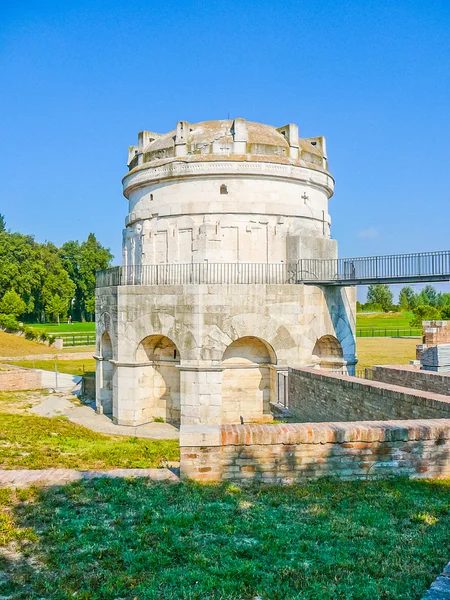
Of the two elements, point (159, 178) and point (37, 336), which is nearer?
point (159, 178)

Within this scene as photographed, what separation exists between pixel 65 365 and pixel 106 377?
17106 millimetres

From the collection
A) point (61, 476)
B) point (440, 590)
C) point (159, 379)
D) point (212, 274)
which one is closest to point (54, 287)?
point (159, 379)

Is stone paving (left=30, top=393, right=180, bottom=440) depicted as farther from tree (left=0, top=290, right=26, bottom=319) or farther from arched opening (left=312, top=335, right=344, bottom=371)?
tree (left=0, top=290, right=26, bottom=319)

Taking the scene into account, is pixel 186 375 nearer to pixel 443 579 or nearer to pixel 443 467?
pixel 443 467

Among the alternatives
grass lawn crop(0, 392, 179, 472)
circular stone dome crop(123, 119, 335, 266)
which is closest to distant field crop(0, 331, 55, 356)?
grass lawn crop(0, 392, 179, 472)

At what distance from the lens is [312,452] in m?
7.85

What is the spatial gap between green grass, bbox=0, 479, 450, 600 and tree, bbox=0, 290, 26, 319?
5483cm

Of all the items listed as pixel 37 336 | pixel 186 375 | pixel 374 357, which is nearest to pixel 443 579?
pixel 186 375

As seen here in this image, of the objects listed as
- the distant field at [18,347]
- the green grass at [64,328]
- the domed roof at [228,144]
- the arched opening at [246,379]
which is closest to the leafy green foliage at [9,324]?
the distant field at [18,347]

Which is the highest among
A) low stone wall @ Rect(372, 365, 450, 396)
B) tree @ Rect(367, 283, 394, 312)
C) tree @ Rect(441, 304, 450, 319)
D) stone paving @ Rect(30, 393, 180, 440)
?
tree @ Rect(367, 283, 394, 312)

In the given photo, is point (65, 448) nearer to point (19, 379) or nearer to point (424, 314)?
point (19, 379)

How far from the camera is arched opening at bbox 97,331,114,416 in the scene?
21.0 m

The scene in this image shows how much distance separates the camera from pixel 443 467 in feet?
26.3

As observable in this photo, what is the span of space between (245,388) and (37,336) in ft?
113
